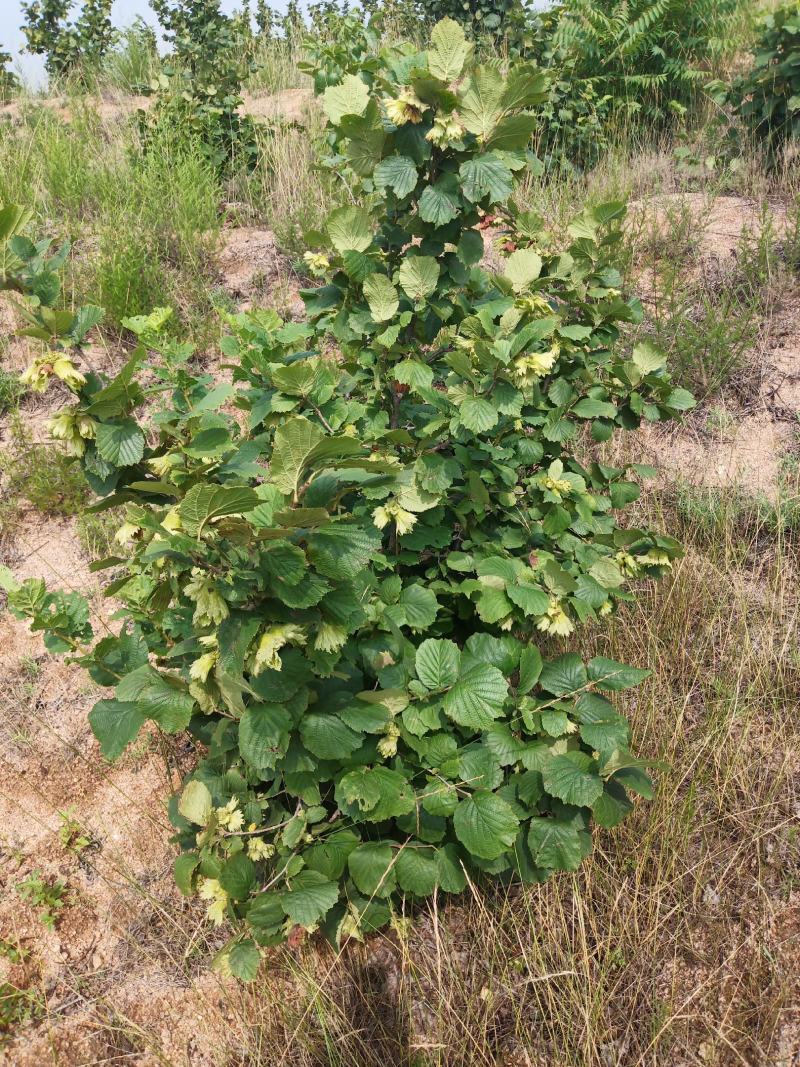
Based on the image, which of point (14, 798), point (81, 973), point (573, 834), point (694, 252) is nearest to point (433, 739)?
point (573, 834)

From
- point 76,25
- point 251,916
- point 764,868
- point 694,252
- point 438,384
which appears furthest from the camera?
point 76,25

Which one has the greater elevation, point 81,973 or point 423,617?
point 423,617

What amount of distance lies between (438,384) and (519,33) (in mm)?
4614

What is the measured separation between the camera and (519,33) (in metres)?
5.54

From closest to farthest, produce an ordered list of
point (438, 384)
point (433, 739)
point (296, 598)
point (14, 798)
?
point (296, 598), point (433, 739), point (438, 384), point (14, 798)

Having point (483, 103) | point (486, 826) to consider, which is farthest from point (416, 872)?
point (483, 103)

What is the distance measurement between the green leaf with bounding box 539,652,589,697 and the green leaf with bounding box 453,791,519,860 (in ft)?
1.02

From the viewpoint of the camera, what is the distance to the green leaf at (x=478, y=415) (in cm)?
163

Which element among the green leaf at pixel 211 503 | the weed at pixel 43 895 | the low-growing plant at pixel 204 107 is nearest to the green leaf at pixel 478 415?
the green leaf at pixel 211 503

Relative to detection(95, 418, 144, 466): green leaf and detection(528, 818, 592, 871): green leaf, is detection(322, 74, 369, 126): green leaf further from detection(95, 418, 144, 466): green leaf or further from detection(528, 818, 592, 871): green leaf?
detection(528, 818, 592, 871): green leaf

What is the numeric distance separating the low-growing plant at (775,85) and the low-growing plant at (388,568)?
3.68 m

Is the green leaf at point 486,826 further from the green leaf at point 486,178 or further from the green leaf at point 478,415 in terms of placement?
the green leaf at point 486,178

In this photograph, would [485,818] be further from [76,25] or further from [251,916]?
[76,25]

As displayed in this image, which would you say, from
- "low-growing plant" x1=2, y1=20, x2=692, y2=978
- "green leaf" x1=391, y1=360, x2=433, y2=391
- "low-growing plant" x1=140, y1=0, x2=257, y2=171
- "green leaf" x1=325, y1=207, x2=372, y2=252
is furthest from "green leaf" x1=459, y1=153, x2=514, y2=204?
"low-growing plant" x1=140, y1=0, x2=257, y2=171
